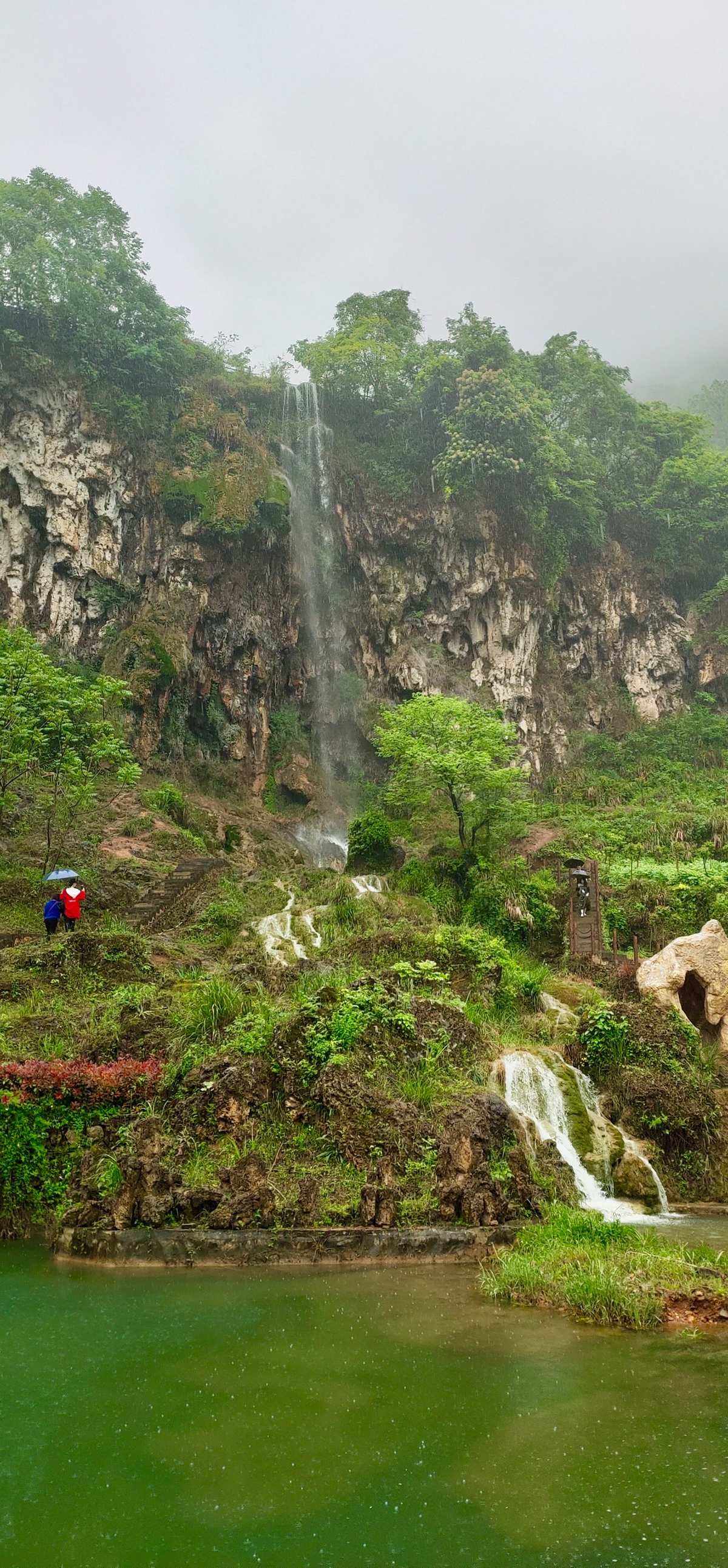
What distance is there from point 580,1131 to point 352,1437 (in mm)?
6889

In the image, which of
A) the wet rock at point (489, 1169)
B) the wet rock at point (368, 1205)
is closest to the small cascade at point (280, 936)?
the wet rock at point (489, 1169)

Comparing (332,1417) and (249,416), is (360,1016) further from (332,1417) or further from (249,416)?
(249,416)

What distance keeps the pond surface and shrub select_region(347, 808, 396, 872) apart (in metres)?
16.4

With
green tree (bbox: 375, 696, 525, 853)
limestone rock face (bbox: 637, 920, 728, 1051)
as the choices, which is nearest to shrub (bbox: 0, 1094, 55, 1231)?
limestone rock face (bbox: 637, 920, 728, 1051)

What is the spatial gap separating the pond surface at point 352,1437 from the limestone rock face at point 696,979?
25.1 ft

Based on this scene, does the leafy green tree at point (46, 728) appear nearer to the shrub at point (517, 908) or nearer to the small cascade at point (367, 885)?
the small cascade at point (367, 885)

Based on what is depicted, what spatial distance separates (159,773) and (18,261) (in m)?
18.4

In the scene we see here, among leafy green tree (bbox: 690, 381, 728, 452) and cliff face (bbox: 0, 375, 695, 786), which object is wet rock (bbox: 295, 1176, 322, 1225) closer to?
cliff face (bbox: 0, 375, 695, 786)

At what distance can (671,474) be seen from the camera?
36906 millimetres

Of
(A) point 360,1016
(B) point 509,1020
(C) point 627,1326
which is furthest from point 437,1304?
(B) point 509,1020

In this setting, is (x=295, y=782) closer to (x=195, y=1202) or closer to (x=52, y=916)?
(x=52, y=916)

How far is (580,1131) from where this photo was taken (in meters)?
10.7

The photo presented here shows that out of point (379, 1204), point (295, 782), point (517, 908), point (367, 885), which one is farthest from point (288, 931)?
point (295, 782)

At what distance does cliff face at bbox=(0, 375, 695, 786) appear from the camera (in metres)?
27.8
